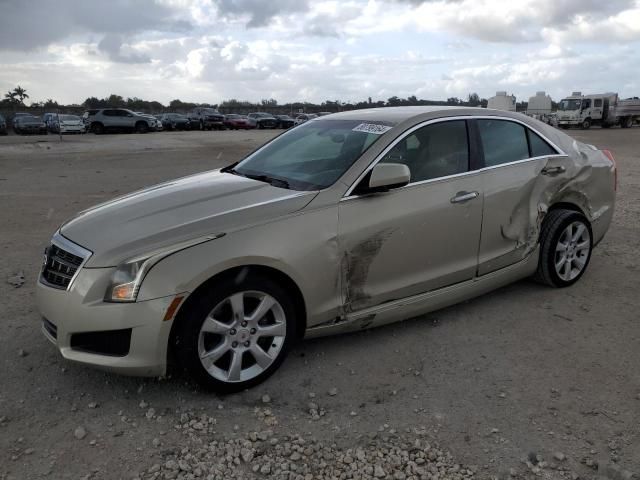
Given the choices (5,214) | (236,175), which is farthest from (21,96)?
(236,175)

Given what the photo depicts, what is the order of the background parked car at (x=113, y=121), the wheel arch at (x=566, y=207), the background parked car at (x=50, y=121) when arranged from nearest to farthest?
the wheel arch at (x=566, y=207), the background parked car at (x=113, y=121), the background parked car at (x=50, y=121)

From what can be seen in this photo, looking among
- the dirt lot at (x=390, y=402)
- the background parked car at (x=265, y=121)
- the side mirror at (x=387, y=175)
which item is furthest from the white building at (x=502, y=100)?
the side mirror at (x=387, y=175)

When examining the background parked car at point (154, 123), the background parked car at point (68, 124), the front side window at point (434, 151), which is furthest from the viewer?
the background parked car at point (154, 123)

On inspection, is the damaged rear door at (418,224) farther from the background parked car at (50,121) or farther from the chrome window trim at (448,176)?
the background parked car at (50,121)

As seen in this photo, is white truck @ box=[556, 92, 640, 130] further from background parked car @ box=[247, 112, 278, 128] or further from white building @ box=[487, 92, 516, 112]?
background parked car @ box=[247, 112, 278, 128]

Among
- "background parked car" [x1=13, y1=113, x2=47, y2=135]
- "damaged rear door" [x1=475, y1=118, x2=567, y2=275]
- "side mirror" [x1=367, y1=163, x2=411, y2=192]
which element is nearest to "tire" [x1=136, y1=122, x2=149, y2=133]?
"background parked car" [x1=13, y1=113, x2=47, y2=135]

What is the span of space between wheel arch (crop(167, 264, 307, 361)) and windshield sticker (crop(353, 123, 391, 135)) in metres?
1.30

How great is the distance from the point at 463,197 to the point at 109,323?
2483mm

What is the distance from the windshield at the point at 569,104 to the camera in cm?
4092

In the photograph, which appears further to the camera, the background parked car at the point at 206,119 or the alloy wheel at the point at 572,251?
the background parked car at the point at 206,119

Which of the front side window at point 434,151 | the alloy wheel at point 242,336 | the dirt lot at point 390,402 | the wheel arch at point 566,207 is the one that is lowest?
the dirt lot at point 390,402

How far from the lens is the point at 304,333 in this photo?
11.5 feet

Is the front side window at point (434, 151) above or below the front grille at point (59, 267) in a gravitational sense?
above

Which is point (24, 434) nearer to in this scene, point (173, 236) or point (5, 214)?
point (173, 236)
